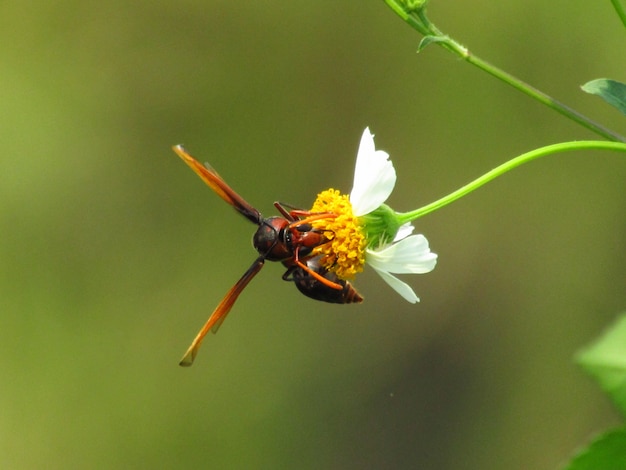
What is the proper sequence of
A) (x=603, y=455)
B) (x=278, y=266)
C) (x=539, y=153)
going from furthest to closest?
(x=278, y=266) → (x=539, y=153) → (x=603, y=455)

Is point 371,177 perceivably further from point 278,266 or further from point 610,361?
point 278,266

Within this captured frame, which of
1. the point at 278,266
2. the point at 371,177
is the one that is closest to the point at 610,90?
the point at 371,177

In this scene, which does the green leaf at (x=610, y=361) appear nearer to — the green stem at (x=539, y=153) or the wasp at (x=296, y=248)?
the green stem at (x=539, y=153)

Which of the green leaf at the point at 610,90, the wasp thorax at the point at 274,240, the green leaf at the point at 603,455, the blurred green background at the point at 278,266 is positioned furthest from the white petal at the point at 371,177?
the blurred green background at the point at 278,266

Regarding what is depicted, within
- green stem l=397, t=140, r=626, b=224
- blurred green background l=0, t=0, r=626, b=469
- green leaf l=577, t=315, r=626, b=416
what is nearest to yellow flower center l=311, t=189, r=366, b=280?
A: green stem l=397, t=140, r=626, b=224

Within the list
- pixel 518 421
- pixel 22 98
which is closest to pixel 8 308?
pixel 22 98

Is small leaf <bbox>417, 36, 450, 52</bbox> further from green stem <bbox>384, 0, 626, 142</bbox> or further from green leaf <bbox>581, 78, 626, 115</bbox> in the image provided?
green leaf <bbox>581, 78, 626, 115</bbox>

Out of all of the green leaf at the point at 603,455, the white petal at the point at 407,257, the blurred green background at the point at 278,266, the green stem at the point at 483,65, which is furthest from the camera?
the blurred green background at the point at 278,266
